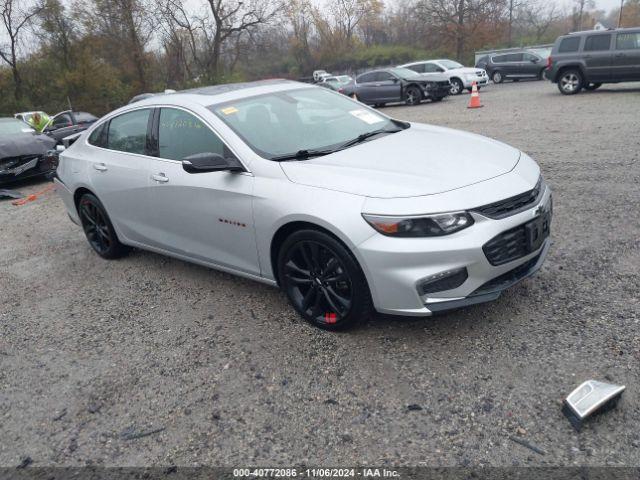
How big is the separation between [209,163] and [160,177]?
2.89ft

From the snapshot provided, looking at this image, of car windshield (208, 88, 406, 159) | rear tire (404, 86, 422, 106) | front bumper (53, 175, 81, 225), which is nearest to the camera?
car windshield (208, 88, 406, 159)

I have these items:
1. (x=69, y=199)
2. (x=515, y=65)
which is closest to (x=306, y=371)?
(x=69, y=199)

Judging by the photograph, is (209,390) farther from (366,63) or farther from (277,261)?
(366,63)

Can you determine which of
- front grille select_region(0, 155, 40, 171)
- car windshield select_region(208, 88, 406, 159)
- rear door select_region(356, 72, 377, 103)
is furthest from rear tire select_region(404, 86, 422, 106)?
car windshield select_region(208, 88, 406, 159)

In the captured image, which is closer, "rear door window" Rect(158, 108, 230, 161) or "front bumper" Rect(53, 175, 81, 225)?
"rear door window" Rect(158, 108, 230, 161)

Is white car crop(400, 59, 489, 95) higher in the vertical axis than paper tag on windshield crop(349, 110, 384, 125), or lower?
lower

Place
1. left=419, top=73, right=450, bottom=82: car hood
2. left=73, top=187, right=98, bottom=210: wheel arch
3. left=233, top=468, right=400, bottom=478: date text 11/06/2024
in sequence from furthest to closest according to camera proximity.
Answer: left=419, top=73, right=450, bottom=82: car hood < left=73, top=187, right=98, bottom=210: wheel arch < left=233, top=468, right=400, bottom=478: date text 11/06/2024

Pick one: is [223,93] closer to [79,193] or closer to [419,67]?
[79,193]

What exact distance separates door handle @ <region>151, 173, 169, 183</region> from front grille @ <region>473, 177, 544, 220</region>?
246 cm

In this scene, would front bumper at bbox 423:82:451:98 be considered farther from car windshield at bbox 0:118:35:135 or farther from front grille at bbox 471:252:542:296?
front grille at bbox 471:252:542:296

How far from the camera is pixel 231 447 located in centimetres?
269

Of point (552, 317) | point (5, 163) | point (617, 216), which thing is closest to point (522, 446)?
point (552, 317)

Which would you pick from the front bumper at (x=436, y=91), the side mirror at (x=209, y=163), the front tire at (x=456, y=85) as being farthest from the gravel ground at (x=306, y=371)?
the front tire at (x=456, y=85)

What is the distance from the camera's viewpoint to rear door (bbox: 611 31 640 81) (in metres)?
14.8
